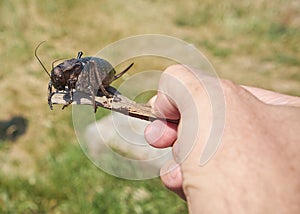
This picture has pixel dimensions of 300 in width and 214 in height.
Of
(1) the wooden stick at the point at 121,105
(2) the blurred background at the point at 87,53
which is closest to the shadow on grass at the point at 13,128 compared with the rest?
(2) the blurred background at the point at 87,53

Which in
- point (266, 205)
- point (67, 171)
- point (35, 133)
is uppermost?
point (266, 205)

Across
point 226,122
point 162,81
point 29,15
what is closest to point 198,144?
point 226,122

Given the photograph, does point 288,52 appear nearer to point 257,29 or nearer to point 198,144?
point 257,29

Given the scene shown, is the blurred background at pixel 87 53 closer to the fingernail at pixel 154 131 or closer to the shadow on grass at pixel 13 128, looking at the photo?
the shadow on grass at pixel 13 128

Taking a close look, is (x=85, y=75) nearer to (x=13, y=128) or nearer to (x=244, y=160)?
(x=244, y=160)

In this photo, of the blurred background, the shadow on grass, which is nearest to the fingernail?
the blurred background

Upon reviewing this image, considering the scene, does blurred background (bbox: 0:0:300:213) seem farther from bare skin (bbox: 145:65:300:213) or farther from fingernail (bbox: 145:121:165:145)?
bare skin (bbox: 145:65:300:213)
